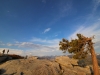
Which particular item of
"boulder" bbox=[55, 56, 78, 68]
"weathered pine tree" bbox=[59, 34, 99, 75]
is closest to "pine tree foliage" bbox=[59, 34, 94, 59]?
"weathered pine tree" bbox=[59, 34, 99, 75]

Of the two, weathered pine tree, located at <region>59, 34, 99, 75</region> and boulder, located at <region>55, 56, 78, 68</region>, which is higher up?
weathered pine tree, located at <region>59, 34, 99, 75</region>

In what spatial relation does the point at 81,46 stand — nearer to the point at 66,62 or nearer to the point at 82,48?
the point at 82,48

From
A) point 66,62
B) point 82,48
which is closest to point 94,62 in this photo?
point 82,48

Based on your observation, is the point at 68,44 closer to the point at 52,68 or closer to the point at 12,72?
the point at 52,68

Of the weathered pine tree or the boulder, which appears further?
the boulder

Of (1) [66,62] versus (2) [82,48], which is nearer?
(2) [82,48]

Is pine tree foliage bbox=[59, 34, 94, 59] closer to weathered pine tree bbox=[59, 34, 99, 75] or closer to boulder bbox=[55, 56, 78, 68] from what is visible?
weathered pine tree bbox=[59, 34, 99, 75]

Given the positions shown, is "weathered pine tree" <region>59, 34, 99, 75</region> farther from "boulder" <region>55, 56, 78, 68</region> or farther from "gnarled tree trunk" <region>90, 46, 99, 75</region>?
"boulder" <region>55, 56, 78, 68</region>

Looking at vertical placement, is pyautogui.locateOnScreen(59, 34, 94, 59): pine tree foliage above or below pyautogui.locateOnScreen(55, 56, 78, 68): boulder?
above

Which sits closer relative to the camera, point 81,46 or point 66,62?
point 81,46

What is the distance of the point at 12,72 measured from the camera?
64.6ft

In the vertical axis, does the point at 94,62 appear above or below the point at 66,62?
above

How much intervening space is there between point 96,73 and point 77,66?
7427 millimetres

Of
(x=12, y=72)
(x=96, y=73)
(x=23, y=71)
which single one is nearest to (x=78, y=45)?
(x=96, y=73)
